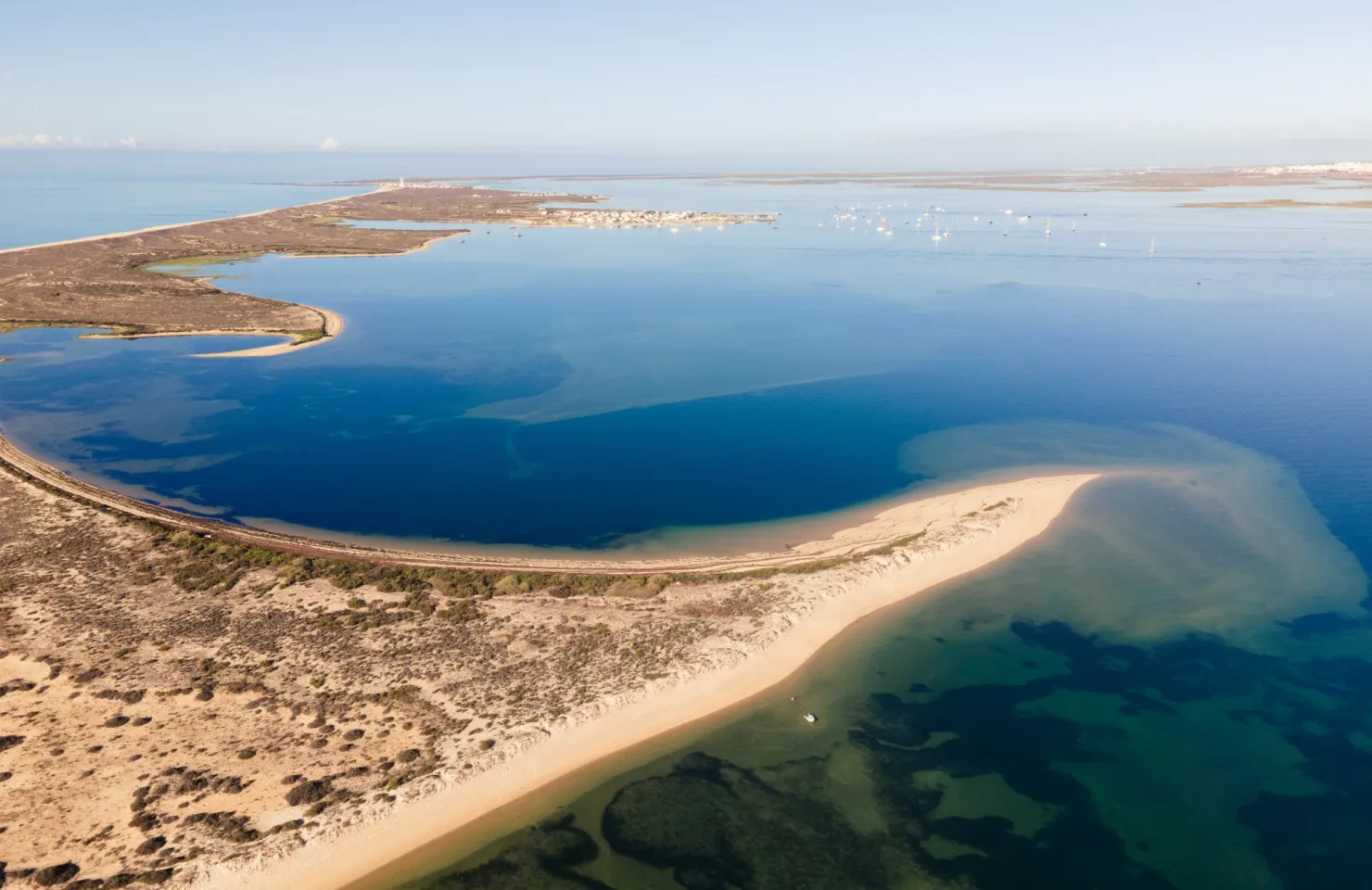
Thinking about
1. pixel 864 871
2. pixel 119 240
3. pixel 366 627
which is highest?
pixel 119 240

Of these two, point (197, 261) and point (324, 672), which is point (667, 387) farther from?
point (197, 261)

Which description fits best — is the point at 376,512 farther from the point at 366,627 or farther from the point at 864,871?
the point at 864,871

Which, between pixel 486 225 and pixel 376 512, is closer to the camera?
pixel 376 512

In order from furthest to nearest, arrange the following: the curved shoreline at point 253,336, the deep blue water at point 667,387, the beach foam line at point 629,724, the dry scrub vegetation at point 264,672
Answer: the curved shoreline at point 253,336 → the deep blue water at point 667,387 → the dry scrub vegetation at point 264,672 → the beach foam line at point 629,724

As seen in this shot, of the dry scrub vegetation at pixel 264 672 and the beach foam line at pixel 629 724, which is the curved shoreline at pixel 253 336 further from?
the beach foam line at pixel 629 724

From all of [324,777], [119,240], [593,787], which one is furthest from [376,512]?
[119,240]

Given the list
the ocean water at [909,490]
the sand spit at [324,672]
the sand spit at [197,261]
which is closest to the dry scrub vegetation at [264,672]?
the sand spit at [324,672]
